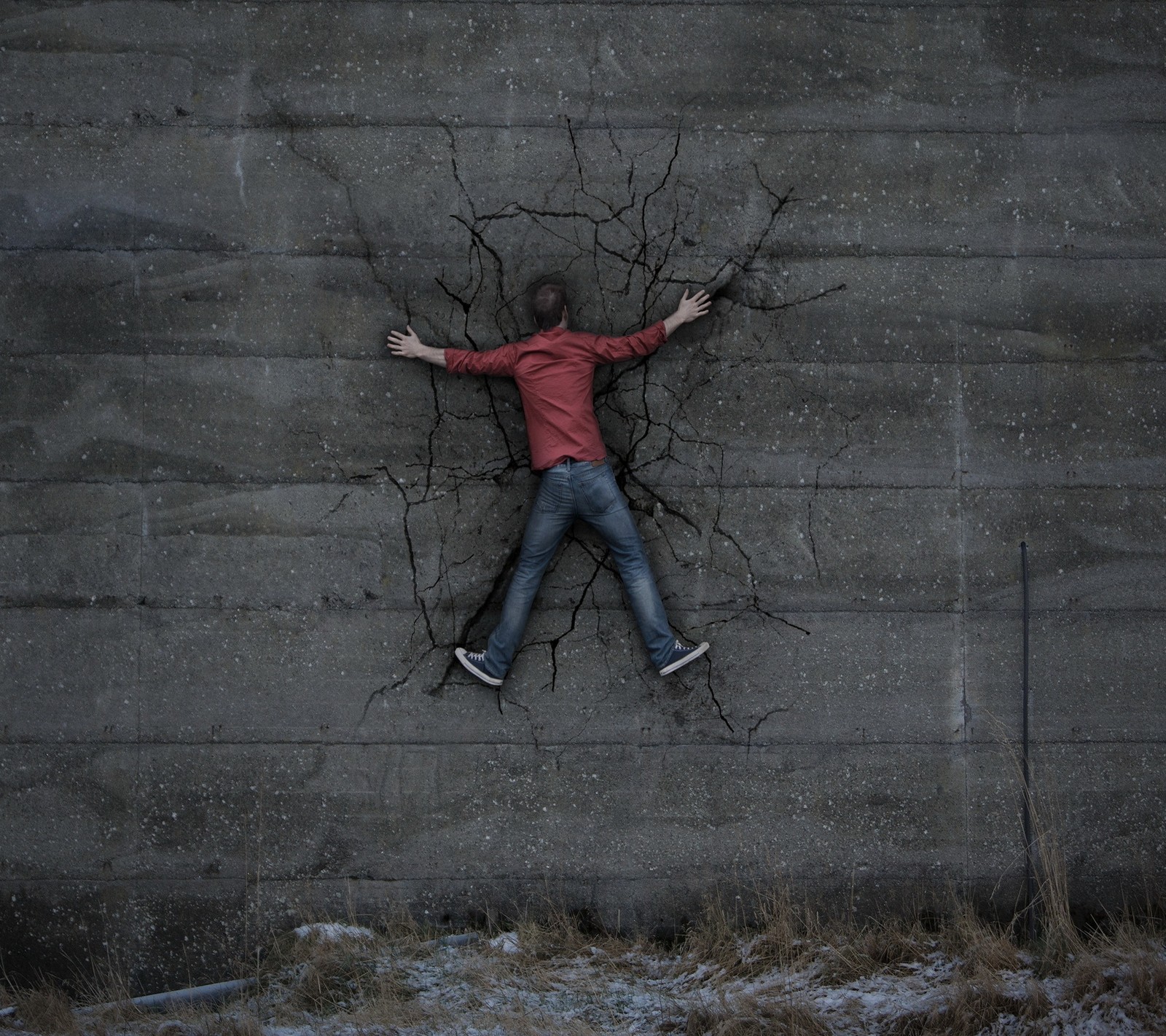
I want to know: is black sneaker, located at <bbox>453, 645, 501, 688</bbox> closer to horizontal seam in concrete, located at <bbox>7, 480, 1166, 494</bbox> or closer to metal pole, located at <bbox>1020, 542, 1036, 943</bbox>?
horizontal seam in concrete, located at <bbox>7, 480, 1166, 494</bbox>

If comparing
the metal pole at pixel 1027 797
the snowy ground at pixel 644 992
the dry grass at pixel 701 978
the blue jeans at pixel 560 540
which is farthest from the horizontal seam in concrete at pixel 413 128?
the snowy ground at pixel 644 992

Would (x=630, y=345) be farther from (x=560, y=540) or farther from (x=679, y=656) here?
(x=679, y=656)

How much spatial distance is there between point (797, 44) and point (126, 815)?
16.9 ft

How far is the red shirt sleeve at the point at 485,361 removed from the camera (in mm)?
4598

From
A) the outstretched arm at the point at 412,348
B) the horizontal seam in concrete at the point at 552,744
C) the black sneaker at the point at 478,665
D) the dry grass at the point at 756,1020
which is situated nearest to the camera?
the dry grass at the point at 756,1020

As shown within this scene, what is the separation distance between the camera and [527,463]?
16.0 feet

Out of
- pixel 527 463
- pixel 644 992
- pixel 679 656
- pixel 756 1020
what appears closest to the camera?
pixel 756 1020

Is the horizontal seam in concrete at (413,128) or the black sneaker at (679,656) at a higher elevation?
the horizontal seam in concrete at (413,128)

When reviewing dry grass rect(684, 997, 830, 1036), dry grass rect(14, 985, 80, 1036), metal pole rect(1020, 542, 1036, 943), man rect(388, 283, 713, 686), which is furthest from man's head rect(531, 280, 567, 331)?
dry grass rect(14, 985, 80, 1036)

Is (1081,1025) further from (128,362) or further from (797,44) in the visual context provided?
(128,362)

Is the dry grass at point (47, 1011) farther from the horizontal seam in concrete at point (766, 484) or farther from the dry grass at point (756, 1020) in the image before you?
the dry grass at point (756, 1020)

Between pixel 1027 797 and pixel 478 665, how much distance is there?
2.91 metres

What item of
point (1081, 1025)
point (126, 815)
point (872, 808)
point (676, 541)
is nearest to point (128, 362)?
point (126, 815)

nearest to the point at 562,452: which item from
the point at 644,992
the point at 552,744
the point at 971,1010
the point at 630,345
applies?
the point at 630,345
